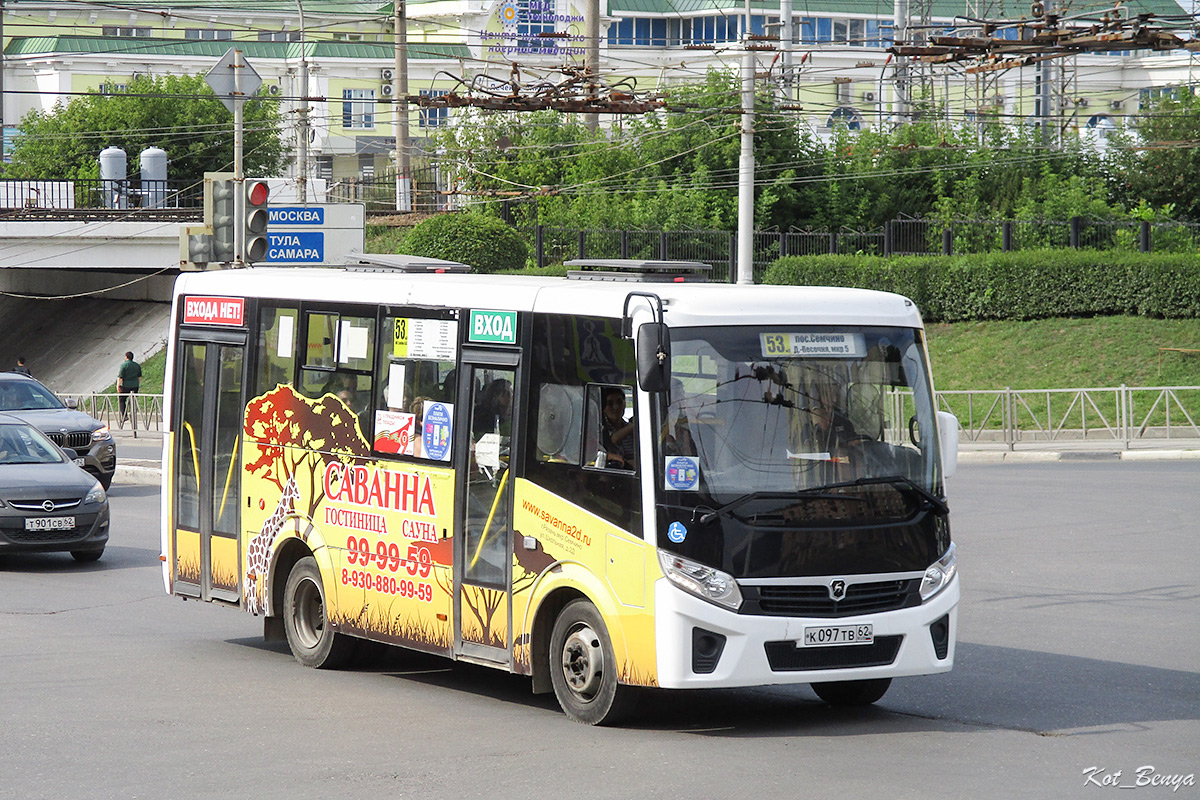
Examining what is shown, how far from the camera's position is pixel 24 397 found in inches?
939

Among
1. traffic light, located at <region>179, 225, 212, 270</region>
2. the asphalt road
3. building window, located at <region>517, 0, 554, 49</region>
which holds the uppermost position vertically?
building window, located at <region>517, 0, 554, 49</region>

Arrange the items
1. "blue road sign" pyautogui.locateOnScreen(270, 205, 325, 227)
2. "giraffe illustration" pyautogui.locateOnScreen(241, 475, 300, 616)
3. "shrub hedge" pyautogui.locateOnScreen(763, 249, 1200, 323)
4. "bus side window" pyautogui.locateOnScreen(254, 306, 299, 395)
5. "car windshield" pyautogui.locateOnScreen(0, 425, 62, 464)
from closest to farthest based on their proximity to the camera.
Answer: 1. "giraffe illustration" pyautogui.locateOnScreen(241, 475, 300, 616)
2. "bus side window" pyautogui.locateOnScreen(254, 306, 299, 395)
3. "car windshield" pyautogui.locateOnScreen(0, 425, 62, 464)
4. "blue road sign" pyautogui.locateOnScreen(270, 205, 325, 227)
5. "shrub hedge" pyautogui.locateOnScreen(763, 249, 1200, 323)

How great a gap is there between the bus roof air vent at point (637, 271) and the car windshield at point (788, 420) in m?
1.14

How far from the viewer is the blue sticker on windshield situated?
332 inches

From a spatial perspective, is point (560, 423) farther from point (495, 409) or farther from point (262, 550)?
point (262, 550)

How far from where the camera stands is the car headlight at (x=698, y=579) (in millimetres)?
8328

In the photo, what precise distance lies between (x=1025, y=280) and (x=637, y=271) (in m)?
29.0

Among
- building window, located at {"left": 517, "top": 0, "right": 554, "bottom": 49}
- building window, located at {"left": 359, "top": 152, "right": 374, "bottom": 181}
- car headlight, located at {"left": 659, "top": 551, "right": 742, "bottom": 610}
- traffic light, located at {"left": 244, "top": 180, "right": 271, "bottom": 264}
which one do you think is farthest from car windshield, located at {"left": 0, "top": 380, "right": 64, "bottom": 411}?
building window, located at {"left": 517, "top": 0, "right": 554, "bottom": 49}

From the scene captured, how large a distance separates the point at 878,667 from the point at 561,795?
7.47 ft

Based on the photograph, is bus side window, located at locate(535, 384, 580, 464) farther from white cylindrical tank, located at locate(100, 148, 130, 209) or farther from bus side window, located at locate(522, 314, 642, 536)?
white cylindrical tank, located at locate(100, 148, 130, 209)

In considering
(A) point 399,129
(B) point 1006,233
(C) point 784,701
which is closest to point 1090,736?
(C) point 784,701

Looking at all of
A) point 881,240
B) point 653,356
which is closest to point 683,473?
point 653,356

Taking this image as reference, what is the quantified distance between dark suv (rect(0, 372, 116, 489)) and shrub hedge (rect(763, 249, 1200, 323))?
A: 68.5ft

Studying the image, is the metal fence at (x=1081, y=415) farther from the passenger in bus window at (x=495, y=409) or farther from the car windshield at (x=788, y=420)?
the passenger in bus window at (x=495, y=409)
